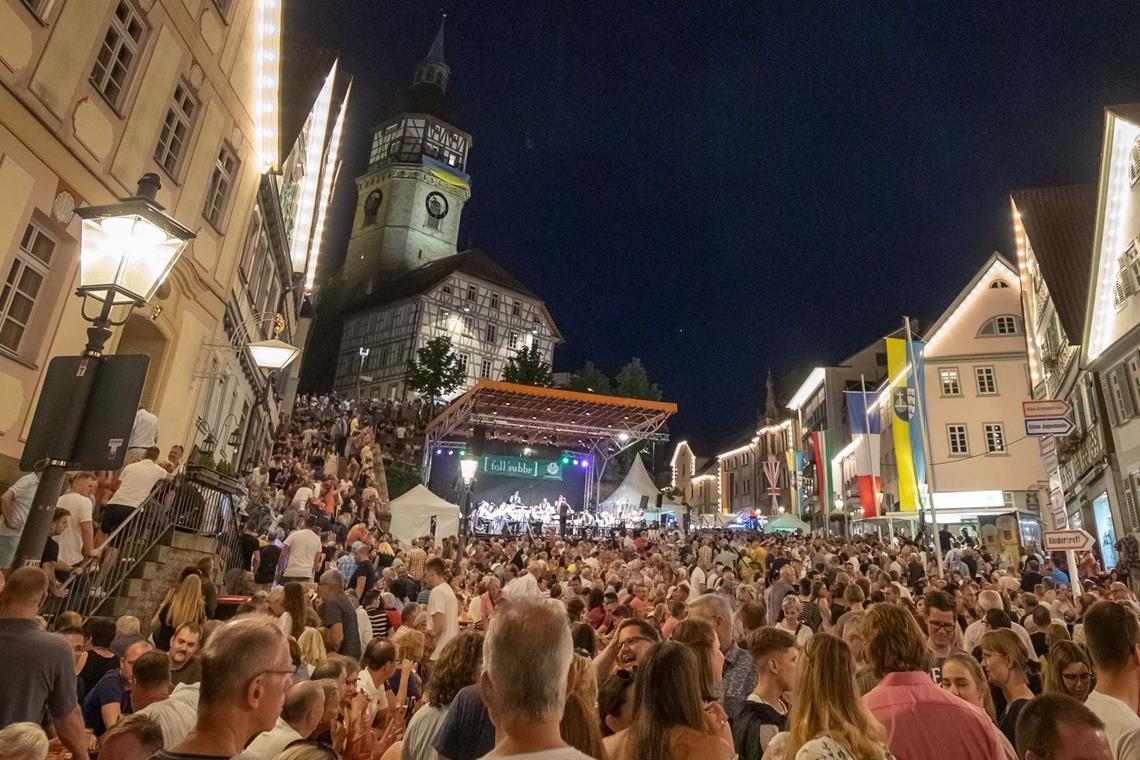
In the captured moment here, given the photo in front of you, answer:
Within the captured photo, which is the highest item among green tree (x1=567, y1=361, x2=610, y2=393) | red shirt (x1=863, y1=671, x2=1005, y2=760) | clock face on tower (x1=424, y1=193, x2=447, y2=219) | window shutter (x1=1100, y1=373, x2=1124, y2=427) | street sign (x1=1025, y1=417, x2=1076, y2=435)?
clock face on tower (x1=424, y1=193, x2=447, y2=219)

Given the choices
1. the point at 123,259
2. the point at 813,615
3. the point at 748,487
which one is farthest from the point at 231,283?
the point at 748,487

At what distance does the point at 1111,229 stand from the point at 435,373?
143 ft

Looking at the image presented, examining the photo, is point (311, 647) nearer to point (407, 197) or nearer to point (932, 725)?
point (932, 725)

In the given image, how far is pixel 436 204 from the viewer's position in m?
76.3

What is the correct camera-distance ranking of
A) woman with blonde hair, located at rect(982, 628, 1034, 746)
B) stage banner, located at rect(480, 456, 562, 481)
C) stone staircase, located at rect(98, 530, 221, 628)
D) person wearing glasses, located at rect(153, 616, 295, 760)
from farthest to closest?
stage banner, located at rect(480, 456, 562, 481) → stone staircase, located at rect(98, 530, 221, 628) → woman with blonde hair, located at rect(982, 628, 1034, 746) → person wearing glasses, located at rect(153, 616, 295, 760)

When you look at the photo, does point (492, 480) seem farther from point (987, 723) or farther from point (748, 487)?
point (748, 487)

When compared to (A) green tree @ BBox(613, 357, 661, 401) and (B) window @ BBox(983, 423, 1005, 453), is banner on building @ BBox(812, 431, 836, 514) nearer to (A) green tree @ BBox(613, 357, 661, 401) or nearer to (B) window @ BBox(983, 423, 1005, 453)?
(B) window @ BBox(983, 423, 1005, 453)

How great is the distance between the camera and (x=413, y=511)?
78.0ft

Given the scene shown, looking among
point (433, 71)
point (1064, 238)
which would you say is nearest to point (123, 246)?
point (1064, 238)

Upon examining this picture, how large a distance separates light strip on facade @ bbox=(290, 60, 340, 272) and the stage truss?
35.9 ft

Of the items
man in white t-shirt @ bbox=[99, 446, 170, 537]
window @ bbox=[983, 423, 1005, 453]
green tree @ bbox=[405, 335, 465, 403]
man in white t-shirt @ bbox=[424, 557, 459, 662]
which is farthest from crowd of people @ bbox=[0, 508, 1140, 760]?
green tree @ bbox=[405, 335, 465, 403]

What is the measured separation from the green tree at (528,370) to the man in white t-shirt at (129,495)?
47937 mm

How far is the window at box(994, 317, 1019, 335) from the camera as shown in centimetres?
3422

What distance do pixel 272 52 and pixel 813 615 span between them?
16.2m
